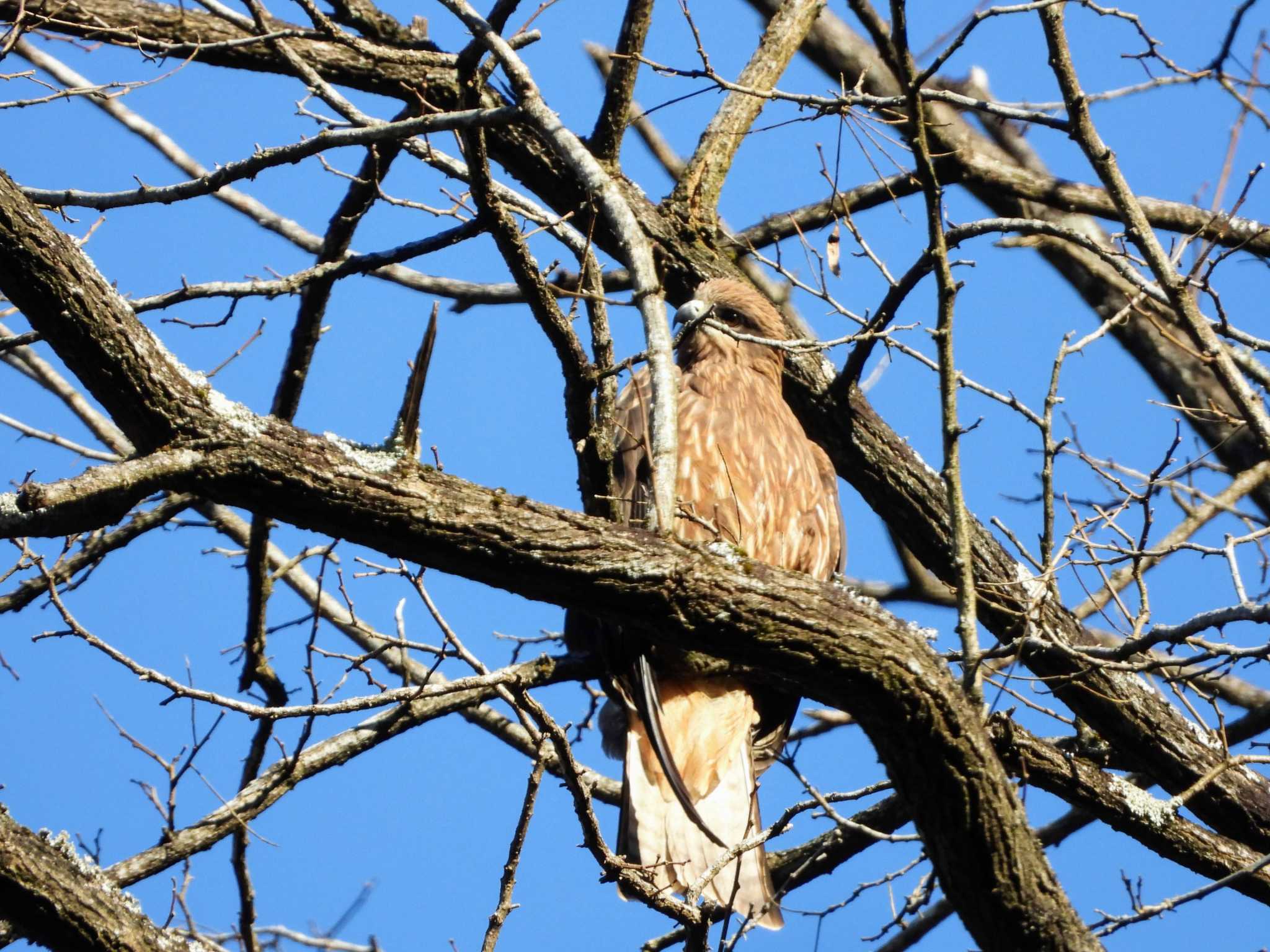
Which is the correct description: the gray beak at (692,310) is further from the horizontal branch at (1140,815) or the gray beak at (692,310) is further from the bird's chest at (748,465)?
the horizontal branch at (1140,815)

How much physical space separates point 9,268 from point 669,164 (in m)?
4.29

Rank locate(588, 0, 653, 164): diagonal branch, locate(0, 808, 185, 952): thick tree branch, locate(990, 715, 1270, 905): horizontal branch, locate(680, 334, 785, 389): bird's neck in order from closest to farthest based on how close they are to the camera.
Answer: locate(0, 808, 185, 952): thick tree branch < locate(990, 715, 1270, 905): horizontal branch < locate(588, 0, 653, 164): diagonal branch < locate(680, 334, 785, 389): bird's neck

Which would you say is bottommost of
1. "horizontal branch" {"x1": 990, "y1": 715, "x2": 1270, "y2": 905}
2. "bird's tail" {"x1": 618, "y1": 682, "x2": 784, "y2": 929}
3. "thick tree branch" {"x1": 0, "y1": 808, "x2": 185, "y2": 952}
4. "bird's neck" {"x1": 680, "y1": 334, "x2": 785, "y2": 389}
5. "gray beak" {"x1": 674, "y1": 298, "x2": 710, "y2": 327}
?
"thick tree branch" {"x1": 0, "y1": 808, "x2": 185, "y2": 952}

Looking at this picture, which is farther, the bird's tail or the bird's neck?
the bird's neck

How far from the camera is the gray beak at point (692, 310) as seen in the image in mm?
4734

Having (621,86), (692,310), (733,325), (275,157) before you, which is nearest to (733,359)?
(733,325)

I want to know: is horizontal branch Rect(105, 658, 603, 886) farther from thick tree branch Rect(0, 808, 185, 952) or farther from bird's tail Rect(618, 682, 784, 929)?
thick tree branch Rect(0, 808, 185, 952)

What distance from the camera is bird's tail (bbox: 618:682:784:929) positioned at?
4.05 meters

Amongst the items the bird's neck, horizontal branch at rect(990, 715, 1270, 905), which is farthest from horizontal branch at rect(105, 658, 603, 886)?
the bird's neck

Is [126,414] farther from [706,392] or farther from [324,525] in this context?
[706,392]

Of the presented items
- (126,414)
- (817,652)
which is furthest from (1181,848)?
(126,414)

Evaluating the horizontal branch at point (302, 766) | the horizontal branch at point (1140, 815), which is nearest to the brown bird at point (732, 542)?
the horizontal branch at point (302, 766)

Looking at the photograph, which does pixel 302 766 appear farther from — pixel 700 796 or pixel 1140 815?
pixel 1140 815

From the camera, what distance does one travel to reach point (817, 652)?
8.52ft
